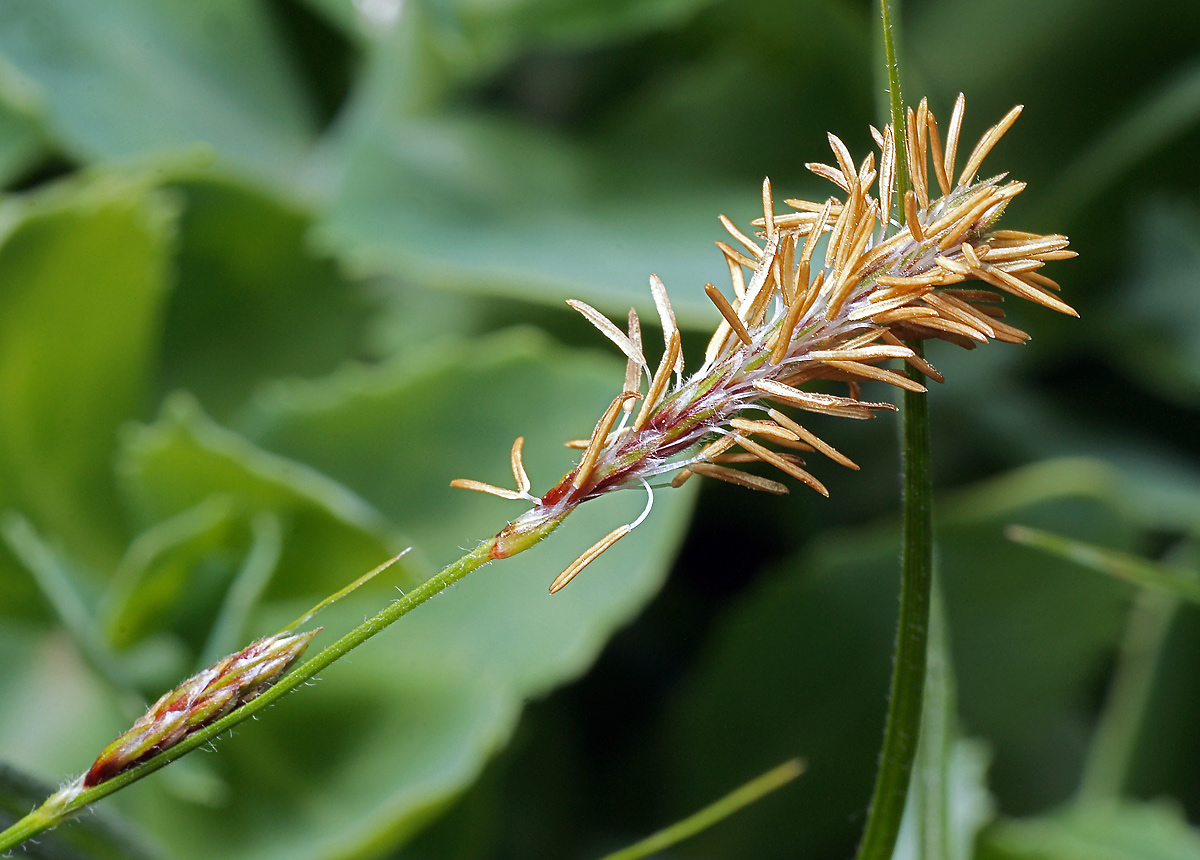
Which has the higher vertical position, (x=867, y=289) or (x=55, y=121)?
(x=55, y=121)

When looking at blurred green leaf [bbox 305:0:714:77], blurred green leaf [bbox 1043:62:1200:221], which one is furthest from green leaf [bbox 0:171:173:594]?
blurred green leaf [bbox 1043:62:1200:221]

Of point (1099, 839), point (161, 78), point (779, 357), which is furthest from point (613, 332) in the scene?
point (161, 78)

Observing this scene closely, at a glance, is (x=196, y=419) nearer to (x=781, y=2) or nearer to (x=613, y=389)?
(x=613, y=389)

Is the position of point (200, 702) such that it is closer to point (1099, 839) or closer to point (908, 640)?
point (908, 640)

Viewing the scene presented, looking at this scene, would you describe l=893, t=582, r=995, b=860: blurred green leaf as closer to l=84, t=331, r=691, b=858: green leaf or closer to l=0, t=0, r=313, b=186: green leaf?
l=84, t=331, r=691, b=858: green leaf

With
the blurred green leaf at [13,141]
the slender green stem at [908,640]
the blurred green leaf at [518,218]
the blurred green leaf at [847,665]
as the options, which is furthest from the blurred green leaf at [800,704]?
the blurred green leaf at [13,141]

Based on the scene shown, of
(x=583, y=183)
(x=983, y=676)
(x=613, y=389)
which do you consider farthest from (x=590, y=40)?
(x=983, y=676)
